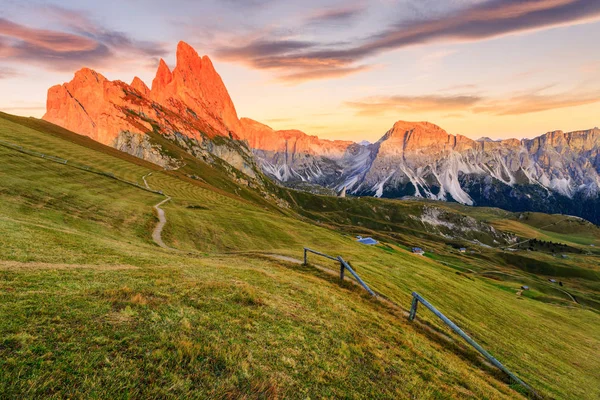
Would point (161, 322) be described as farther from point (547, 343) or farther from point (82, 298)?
point (547, 343)

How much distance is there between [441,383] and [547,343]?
1236 inches

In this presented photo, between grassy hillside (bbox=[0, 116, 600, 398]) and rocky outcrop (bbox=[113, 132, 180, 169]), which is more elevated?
rocky outcrop (bbox=[113, 132, 180, 169])

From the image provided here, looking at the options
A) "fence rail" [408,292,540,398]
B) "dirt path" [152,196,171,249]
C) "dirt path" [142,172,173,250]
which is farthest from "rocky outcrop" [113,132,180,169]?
"fence rail" [408,292,540,398]

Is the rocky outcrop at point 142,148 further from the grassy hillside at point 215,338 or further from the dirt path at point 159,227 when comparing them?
the grassy hillside at point 215,338

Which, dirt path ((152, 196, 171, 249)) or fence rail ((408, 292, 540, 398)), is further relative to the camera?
dirt path ((152, 196, 171, 249))

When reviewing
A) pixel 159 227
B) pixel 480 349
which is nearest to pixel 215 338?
pixel 480 349

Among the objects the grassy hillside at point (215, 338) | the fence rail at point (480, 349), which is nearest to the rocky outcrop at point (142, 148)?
the grassy hillside at point (215, 338)

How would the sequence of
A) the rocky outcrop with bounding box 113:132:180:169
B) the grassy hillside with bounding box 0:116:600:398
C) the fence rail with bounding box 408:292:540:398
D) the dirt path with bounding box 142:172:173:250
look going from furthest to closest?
the rocky outcrop with bounding box 113:132:180:169 → the dirt path with bounding box 142:172:173:250 → the fence rail with bounding box 408:292:540:398 → the grassy hillside with bounding box 0:116:600:398

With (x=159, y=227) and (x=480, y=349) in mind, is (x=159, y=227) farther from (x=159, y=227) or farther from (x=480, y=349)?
(x=480, y=349)

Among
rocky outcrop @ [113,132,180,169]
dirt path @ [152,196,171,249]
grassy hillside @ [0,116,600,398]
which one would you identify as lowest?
dirt path @ [152,196,171,249]

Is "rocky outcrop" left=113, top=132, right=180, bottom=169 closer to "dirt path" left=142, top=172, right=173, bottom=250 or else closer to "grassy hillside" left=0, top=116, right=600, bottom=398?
"dirt path" left=142, top=172, right=173, bottom=250

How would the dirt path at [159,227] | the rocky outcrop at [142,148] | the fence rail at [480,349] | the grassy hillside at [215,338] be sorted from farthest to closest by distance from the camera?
the rocky outcrop at [142,148] < the dirt path at [159,227] < the fence rail at [480,349] < the grassy hillside at [215,338]

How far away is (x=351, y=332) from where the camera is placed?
43.7ft

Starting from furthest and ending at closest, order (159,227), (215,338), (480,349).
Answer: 1. (159,227)
2. (480,349)
3. (215,338)
